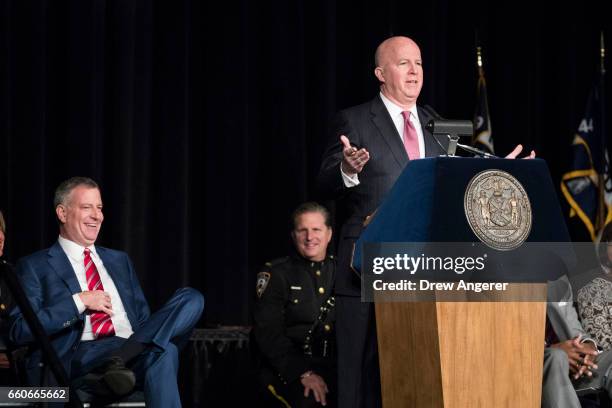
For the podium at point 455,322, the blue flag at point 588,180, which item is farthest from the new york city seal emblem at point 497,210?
the blue flag at point 588,180

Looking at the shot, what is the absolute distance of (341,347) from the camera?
273 cm

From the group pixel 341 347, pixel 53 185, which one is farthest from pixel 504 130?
pixel 341 347

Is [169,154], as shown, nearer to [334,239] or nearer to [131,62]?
[131,62]

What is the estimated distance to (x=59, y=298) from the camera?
11.0 ft

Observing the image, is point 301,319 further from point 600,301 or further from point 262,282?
point 600,301

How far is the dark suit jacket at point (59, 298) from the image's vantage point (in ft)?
10.4

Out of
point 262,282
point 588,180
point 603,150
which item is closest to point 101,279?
point 262,282

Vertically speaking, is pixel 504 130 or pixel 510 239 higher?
pixel 504 130

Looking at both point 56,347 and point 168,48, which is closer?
point 56,347

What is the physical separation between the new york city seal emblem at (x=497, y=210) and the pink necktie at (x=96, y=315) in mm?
1706

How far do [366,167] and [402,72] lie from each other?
0.36 metres

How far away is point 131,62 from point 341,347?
2.38 m

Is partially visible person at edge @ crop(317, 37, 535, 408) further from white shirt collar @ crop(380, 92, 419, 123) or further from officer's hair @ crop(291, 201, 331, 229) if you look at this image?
officer's hair @ crop(291, 201, 331, 229)

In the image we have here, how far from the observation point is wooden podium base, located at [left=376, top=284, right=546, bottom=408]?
87.7 inches
